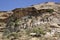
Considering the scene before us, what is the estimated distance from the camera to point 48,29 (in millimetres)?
16953

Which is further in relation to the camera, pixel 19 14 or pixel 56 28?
pixel 19 14

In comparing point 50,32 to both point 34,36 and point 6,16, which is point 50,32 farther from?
point 6,16

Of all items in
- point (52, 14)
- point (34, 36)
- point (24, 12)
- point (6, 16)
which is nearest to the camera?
point (34, 36)

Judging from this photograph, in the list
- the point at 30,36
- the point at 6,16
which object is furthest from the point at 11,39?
the point at 6,16

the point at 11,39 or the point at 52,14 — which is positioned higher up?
the point at 52,14

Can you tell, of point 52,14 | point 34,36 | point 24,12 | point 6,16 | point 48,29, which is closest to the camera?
point 34,36

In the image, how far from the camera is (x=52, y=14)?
19828 millimetres

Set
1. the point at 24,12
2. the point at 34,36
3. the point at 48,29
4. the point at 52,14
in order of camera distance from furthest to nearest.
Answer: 1. the point at 24,12
2. the point at 52,14
3. the point at 48,29
4. the point at 34,36

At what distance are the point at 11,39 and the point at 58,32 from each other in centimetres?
413

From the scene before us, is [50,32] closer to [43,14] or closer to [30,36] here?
[30,36]

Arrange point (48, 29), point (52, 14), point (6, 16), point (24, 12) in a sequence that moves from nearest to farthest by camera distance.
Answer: point (48, 29)
point (52, 14)
point (24, 12)
point (6, 16)

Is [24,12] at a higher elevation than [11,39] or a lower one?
higher

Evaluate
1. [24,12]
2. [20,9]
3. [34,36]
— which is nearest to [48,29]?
[34,36]

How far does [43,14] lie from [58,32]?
4.68 metres
